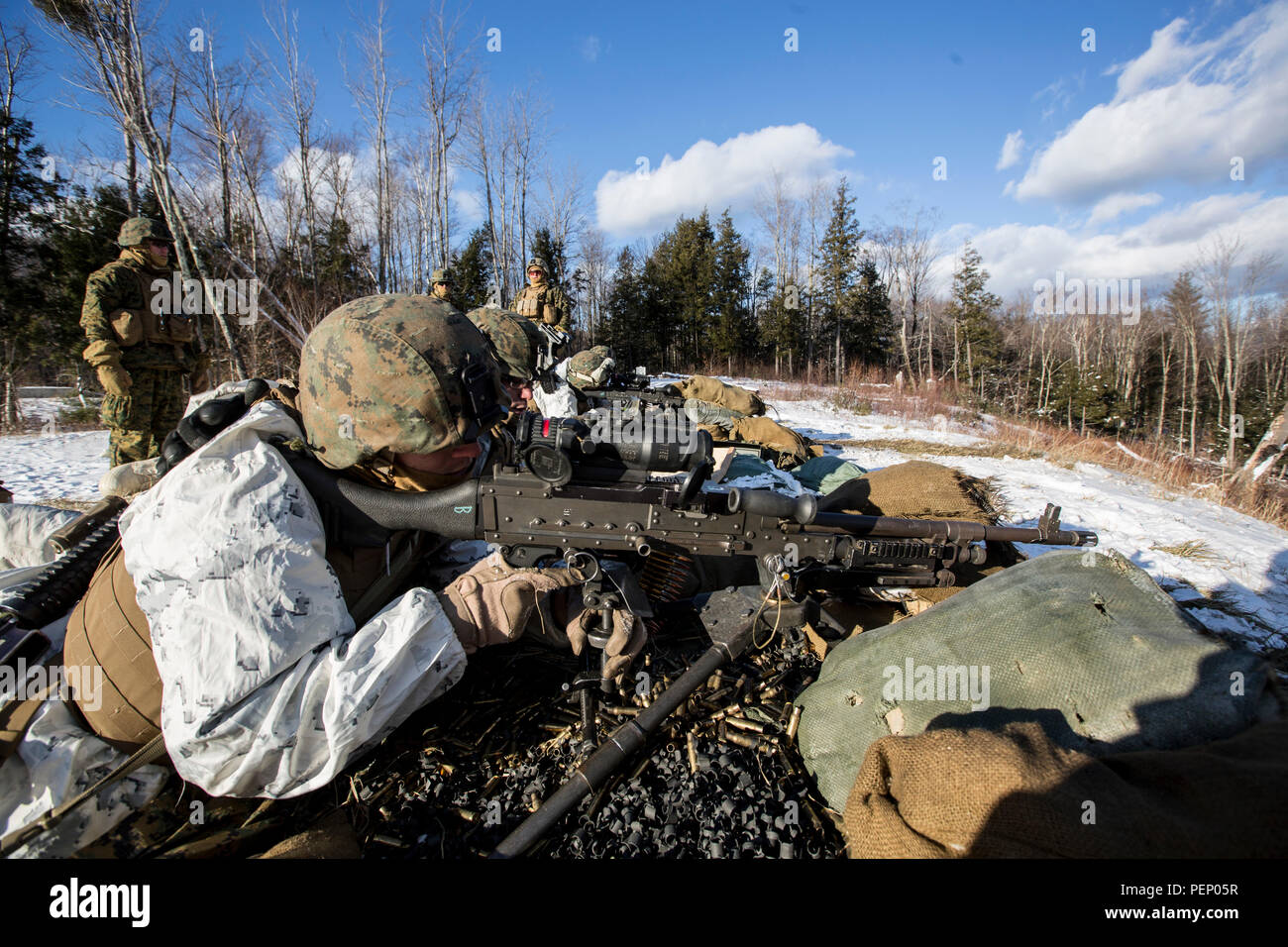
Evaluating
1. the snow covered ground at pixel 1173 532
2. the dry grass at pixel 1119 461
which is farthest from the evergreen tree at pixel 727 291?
the snow covered ground at pixel 1173 532

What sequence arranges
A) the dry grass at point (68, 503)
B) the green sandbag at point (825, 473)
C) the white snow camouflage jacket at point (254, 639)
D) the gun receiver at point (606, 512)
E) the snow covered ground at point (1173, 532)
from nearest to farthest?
the white snow camouflage jacket at point (254, 639), the gun receiver at point (606, 512), the snow covered ground at point (1173, 532), the dry grass at point (68, 503), the green sandbag at point (825, 473)

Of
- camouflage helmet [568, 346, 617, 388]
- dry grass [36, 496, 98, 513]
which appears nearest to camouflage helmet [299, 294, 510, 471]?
dry grass [36, 496, 98, 513]

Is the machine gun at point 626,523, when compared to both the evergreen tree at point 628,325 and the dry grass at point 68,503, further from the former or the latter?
the evergreen tree at point 628,325

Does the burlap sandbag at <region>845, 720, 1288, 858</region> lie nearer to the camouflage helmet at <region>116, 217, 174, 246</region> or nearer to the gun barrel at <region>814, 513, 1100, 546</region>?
the gun barrel at <region>814, 513, 1100, 546</region>

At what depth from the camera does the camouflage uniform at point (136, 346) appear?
231 inches

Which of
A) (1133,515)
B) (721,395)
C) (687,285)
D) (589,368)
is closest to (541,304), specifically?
(589,368)

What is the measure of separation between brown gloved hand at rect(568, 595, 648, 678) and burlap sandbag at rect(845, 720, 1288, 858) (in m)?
1.11

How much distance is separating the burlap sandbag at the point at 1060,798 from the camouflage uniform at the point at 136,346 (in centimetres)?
773

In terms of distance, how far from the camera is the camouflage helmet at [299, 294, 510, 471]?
7.48 feet

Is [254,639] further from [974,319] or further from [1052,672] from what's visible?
[974,319]

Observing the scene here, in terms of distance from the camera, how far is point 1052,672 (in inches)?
75.0

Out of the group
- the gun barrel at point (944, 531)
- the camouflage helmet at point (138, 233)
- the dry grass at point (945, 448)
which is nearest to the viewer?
the gun barrel at point (944, 531)

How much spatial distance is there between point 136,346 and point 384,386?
240 inches
